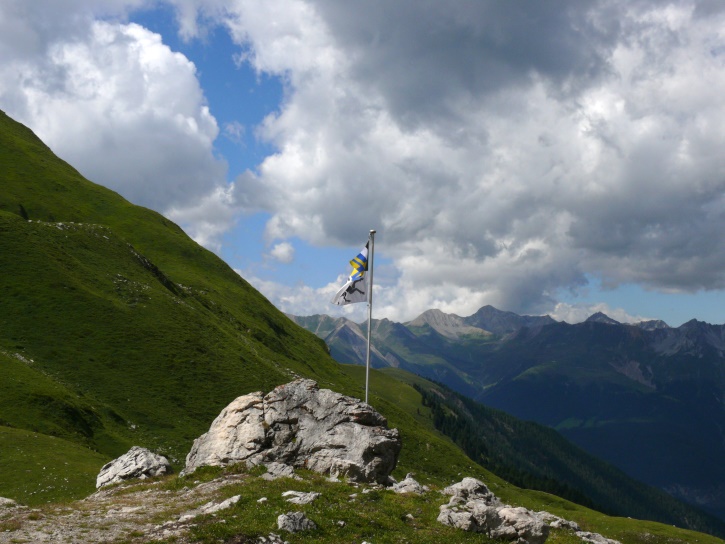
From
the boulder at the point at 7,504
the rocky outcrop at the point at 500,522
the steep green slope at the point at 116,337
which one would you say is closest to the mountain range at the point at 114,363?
the steep green slope at the point at 116,337

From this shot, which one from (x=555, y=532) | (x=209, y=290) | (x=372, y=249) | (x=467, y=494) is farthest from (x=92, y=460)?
(x=209, y=290)

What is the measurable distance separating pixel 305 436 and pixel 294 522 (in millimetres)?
14126

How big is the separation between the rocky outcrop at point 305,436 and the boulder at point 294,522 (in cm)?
1006

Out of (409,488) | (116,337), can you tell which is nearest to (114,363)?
(116,337)

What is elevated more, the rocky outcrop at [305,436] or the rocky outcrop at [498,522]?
the rocky outcrop at [305,436]

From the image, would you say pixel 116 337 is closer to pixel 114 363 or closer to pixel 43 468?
pixel 114 363

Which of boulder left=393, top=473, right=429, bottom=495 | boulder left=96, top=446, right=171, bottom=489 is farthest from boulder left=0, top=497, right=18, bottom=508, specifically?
boulder left=393, top=473, right=429, bottom=495

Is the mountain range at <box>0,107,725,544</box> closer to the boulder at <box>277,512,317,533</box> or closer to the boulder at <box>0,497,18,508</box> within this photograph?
the boulder at <box>277,512,317,533</box>

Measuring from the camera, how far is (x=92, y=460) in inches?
2026

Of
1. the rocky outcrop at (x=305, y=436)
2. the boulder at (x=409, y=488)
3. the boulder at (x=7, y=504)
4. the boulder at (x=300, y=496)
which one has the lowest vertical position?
the boulder at (x=7, y=504)

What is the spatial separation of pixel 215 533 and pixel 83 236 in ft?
361

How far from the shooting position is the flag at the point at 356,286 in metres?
43.2

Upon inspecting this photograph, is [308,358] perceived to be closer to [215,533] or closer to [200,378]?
[200,378]

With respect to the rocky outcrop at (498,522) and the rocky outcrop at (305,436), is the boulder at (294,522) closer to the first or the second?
the rocky outcrop at (498,522)
